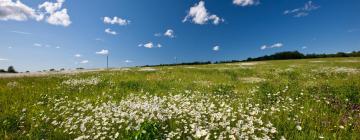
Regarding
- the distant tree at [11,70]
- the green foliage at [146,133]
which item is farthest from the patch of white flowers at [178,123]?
the distant tree at [11,70]

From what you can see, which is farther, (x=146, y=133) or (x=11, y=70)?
(x=11, y=70)

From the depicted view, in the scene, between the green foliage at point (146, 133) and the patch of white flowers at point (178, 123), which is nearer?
the green foliage at point (146, 133)

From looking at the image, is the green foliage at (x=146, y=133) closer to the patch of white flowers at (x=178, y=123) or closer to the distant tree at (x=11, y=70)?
the patch of white flowers at (x=178, y=123)

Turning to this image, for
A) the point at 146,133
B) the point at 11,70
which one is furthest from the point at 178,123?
the point at 11,70

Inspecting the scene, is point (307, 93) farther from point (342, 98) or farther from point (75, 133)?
point (75, 133)

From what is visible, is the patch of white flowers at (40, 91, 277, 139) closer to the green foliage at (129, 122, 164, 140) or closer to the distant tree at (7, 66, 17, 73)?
the green foliage at (129, 122, 164, 140)

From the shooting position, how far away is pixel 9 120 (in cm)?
822

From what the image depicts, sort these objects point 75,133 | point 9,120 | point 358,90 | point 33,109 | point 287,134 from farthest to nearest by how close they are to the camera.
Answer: point 358,90 → point 33,109 → point 9,120 → point 75,133 → point 287,134

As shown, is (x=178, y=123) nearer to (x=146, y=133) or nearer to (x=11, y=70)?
(x=146, y=133)

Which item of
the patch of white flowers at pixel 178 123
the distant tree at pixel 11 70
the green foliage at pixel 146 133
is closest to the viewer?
the green foliage at pixel 146 133

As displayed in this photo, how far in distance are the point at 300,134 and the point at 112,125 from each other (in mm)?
4960

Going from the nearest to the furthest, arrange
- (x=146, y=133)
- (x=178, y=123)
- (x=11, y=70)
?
1. (x=146, y=133)
2. (x=178, y=123)
3. (x=11, y=70)

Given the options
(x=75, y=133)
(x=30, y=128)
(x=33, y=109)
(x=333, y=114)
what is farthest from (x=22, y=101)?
(x=333, y=114)

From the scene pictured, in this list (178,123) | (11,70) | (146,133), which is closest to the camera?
(146,133)
